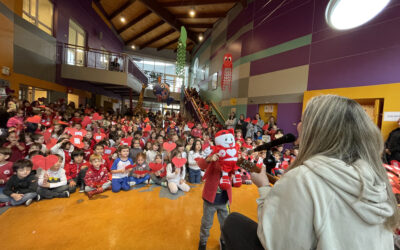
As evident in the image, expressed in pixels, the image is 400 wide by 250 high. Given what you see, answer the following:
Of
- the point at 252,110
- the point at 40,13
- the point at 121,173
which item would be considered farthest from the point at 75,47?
the point at 252,110

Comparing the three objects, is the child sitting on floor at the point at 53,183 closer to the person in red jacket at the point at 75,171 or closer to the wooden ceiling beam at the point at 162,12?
the person in red jacket at the point at 75,171

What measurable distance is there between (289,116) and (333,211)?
621 centimetres

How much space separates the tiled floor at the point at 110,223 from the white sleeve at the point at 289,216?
5.48 feet

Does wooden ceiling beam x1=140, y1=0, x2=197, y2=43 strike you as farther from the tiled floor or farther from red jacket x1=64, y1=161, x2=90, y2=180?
the tiled floor

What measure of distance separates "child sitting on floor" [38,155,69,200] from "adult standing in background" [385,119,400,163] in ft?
21.2

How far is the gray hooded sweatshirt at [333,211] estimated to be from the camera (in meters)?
0.60

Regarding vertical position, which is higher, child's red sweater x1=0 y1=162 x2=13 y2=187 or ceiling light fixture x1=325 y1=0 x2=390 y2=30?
ceiling light fixture x1=325 y1=0 x2=390 y2=30

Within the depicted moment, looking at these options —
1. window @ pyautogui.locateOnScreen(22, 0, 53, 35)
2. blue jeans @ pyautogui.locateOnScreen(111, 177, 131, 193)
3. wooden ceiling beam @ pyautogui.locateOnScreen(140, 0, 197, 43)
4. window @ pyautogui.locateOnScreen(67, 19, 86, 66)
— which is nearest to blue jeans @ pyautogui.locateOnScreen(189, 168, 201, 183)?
blue jeans @ pyautogui.locateOnScreen(111, 177, 131, 193)

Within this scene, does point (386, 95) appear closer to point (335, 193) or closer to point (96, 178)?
point (335, 193)

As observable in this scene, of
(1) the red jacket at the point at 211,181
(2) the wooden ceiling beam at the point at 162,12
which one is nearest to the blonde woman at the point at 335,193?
(1) the red jacket at the point at 211,181

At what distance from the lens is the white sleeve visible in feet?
2.04

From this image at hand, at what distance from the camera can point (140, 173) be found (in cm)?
351

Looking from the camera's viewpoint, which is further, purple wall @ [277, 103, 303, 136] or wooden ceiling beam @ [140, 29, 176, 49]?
wooden ceiling beam @ [140, 29, 176, 49]

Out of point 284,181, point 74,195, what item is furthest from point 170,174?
point 284,181
